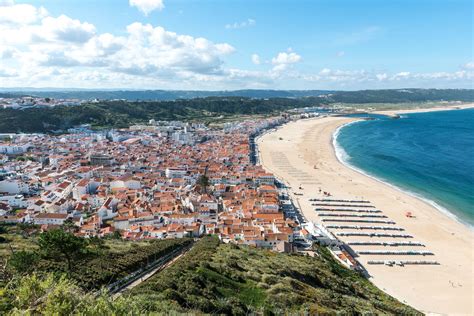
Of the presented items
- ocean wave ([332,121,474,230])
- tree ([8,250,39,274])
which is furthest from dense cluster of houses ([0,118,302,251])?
ocean wave ([332,121,474,230])

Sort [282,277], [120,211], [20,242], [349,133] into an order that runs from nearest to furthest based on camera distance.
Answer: [282,277] → [20,242] → [120,211] → [349,133]

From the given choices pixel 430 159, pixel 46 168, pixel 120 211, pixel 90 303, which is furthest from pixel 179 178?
pixel 430 159

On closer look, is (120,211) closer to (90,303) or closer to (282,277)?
(282,277)

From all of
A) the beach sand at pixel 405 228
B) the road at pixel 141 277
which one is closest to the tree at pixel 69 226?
the road at pixel 141 277

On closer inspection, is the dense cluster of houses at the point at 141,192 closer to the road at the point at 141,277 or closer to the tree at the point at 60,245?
the road at the point at 141,277

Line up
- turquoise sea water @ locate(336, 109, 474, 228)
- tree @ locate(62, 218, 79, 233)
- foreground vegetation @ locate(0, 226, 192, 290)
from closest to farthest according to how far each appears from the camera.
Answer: foreground vegetation @ locate(0, 226, 192, 290) < tree @ locate(62, 218, 79, 233) < turquoise sea water @ locate(336, 109, 474, 228)

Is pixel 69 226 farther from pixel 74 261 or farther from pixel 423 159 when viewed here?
pixel 423 159

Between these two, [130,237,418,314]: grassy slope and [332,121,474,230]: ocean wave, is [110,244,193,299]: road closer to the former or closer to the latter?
[130,237,418,314]: grassy slope
